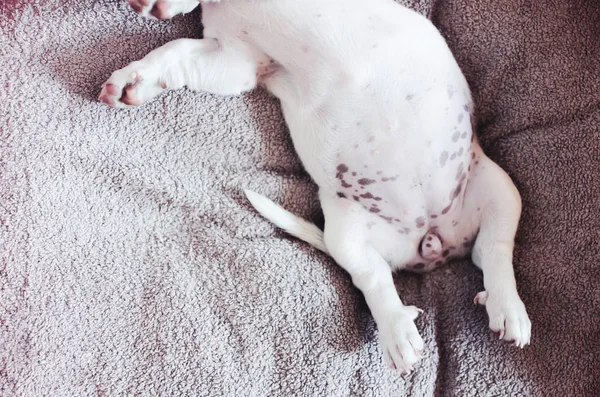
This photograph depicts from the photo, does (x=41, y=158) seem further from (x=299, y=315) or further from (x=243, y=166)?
(x=299, y=315)

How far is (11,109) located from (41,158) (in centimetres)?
14

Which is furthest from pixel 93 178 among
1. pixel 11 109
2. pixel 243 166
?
pixel 243 166

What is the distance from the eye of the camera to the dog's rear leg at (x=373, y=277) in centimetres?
136

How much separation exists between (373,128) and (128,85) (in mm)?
590

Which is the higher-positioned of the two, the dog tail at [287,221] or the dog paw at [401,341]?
the dog tail at [287,221]

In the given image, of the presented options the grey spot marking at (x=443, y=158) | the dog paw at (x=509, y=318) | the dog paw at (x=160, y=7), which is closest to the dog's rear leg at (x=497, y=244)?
the dog paw at (x=509, y=318)

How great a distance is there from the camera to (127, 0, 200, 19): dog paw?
1.37 meters

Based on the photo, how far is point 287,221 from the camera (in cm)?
157

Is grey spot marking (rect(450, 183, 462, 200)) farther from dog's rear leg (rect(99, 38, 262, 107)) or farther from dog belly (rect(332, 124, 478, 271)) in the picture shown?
dog's rear leg (rect(99, 38, 262, 107))

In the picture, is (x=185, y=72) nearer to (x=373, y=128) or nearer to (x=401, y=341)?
(x=373, y=128)

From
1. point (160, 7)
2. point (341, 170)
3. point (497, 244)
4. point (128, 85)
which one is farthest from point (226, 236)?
point (497, 244)

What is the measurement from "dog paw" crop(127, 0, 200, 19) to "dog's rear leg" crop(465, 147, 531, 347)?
2.68 ft

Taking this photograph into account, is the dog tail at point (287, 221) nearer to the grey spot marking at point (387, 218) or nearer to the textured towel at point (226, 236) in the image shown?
the textured towel at point (226, 236)

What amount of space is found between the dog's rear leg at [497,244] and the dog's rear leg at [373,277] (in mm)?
178
